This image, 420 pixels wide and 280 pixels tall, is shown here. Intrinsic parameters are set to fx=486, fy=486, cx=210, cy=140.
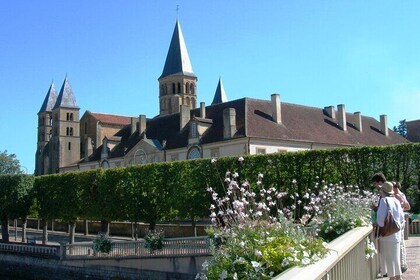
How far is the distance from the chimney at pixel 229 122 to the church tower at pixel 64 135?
3925cm

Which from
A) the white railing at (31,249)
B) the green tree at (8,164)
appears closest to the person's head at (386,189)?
the white railing at (31,249)

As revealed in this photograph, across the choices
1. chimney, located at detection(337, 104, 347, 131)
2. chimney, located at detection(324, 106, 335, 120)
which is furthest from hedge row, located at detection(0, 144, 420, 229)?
chimney, located at detection(324, 106, 335, 120)

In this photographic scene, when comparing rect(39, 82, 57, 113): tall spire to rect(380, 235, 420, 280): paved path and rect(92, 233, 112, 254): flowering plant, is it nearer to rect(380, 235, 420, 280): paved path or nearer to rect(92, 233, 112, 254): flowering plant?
rect(92, 233, 112, 254): flowering plant

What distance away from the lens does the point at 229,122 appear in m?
40.1

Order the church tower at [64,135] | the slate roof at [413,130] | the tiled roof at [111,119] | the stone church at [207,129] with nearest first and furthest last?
the stone church at [207,129] → the slate roof at [413,130] → the tiled roof at [111,119] → the church tower at [64,135]

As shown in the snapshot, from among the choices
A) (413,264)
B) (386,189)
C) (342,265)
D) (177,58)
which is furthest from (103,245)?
(177,58)

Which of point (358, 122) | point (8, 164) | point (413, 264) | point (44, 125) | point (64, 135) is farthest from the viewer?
point (8, 164)

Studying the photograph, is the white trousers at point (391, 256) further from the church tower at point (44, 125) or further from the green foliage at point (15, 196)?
the church tower at point (44, 125)

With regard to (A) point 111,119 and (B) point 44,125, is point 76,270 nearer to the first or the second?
(A) point 111,119

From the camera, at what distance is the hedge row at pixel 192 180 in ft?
82.5

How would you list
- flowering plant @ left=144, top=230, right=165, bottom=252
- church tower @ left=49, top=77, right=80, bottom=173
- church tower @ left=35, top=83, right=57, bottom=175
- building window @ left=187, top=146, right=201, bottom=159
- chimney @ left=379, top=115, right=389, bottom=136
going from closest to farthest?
flowering plant @ left=144, top=230, right=165, bottom=252, building window @ left=187, top=146, right=201, bottom=159, chimney @ left=379, top=115, right=389, bottom=136, church tower @ left=49, top=77, right=80, bottom=173, church tower @ left=35, top=83, right=57, bottom=175

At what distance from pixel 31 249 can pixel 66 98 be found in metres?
50.9

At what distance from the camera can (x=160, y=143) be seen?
159 ft

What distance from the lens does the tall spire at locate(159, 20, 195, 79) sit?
71812mm
